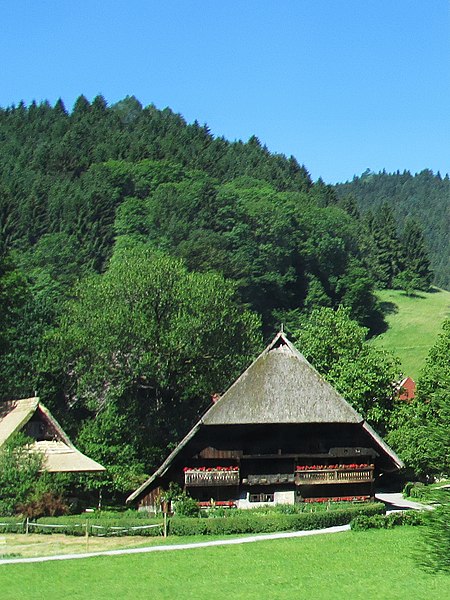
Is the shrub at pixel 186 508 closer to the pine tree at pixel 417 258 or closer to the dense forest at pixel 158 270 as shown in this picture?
the dense forest at pixel 158 270

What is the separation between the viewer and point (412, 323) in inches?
5039

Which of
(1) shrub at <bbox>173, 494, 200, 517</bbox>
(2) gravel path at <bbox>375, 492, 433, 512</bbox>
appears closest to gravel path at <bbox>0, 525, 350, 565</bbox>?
(1) shrub at <bbox>173, 494, 200, 517</bbox>

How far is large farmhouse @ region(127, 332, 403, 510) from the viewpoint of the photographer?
44.5 metres

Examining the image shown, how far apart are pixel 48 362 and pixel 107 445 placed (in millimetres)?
9386

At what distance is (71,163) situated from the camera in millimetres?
154500

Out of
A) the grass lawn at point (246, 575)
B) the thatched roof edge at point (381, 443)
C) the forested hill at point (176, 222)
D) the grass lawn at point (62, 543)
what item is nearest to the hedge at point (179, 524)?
the grass lawn at point (62, 543)

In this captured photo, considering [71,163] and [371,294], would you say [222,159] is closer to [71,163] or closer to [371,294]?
[71,163]

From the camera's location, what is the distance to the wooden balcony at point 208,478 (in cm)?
4416

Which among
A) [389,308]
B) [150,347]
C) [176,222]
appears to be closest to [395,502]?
[150,347]

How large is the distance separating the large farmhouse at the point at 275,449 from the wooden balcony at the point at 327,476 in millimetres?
47

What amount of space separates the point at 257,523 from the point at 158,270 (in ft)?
69.3

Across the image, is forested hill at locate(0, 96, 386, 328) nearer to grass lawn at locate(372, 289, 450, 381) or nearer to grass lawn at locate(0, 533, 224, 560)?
grass lawn at locate(372, 289, 450, 381)

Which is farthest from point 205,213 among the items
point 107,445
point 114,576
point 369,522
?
point 114,576

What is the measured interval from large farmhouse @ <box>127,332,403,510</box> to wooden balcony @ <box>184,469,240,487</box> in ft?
0.15
